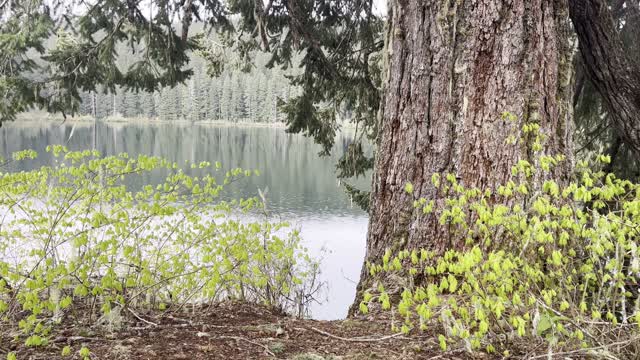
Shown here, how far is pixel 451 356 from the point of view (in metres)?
2.51

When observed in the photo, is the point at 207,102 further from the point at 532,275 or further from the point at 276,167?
the point at 532,275

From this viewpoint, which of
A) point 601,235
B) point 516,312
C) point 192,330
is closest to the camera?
point 601,235

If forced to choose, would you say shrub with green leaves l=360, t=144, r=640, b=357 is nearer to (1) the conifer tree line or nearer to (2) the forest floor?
(2) the forest floor

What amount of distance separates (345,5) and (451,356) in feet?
16.5

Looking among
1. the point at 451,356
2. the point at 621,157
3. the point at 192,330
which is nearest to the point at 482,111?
the point at 451,356

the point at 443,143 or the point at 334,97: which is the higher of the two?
the point at 334,97

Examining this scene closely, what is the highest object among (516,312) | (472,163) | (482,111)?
(482,111)

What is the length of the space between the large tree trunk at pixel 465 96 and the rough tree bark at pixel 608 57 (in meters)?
1.11

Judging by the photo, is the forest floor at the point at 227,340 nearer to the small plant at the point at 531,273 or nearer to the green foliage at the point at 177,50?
the small plant at the point at 531,273

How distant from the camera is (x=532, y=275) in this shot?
227 cm

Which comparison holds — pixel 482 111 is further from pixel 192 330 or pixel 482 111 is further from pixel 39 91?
pixel 39 91

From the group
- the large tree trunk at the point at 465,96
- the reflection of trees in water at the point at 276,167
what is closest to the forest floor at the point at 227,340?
the large tree trunk at the point at 465,96

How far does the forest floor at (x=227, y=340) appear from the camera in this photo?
251 cm

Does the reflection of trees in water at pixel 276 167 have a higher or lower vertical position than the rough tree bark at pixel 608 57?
lower
